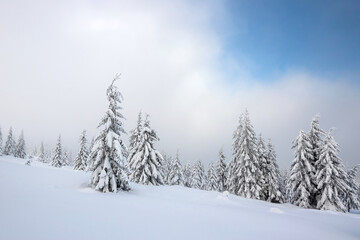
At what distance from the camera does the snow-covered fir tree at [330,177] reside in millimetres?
25438

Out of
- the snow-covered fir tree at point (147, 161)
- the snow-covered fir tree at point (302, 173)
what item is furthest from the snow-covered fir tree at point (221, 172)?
the snow-covered fir tree at point (147, 161)

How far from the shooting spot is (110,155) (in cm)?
1612

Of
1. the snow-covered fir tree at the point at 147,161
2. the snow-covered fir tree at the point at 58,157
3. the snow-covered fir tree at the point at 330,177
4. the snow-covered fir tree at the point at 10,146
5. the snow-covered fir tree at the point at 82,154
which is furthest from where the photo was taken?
the snow-covered fir tree at the point at 10,146

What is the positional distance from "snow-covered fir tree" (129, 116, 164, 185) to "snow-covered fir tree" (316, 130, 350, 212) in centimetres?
2123

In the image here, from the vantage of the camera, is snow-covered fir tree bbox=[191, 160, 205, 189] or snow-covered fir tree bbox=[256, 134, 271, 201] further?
snow-covered fir tree bbox=[191, 160, 205, 189]

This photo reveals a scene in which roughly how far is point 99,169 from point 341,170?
2975cm

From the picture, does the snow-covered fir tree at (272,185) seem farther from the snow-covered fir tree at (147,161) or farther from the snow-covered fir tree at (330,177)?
the snow-covered fir tree at (147,161)

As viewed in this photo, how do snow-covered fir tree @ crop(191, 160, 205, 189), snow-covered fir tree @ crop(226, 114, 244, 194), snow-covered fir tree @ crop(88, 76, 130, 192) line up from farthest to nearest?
snow-covered fir tree @ crop(191, 160, 205, 189) < snow-covered fir tree @ crop(226, 114, 244, 194) < snow-covered fir tree @ crop(88, 76, 130, 192)

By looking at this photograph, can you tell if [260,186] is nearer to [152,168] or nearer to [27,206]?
[152,168]

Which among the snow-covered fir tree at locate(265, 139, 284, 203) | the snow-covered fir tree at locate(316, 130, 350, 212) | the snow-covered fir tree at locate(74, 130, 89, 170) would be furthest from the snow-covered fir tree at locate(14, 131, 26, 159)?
the snow-covered fir tree at locate(316, 130, 350, 212)

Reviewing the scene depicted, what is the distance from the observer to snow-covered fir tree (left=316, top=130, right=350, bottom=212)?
25438mm

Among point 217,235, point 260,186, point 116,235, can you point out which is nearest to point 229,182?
point 260,186

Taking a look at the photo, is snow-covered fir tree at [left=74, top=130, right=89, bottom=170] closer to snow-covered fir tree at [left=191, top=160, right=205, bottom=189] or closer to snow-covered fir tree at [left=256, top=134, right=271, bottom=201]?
snow-covered fir tree at [left=191, top=160, right=205, bottom=189]

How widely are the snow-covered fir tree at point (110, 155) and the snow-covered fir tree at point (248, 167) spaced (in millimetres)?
20817
